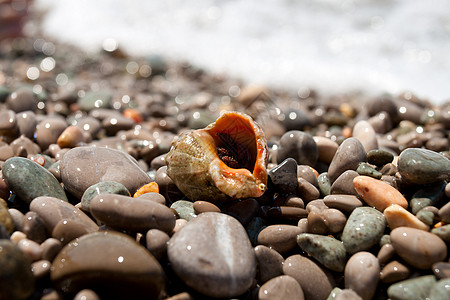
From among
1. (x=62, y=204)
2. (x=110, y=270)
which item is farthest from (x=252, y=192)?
(x=62, y=204)

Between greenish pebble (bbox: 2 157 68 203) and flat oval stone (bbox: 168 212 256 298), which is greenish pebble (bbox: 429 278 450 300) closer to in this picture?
flat oval stone (bbox: 168 212 256 298)

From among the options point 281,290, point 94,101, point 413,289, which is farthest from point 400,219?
point 94,101

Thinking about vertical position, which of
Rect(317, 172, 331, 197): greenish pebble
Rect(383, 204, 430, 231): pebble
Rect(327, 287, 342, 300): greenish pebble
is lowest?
Rect(327, 287, 342, 300): greenish pebble

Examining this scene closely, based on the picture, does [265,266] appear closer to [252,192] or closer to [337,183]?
[252,192]

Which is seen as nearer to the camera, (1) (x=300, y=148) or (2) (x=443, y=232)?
(2) (x=443, y=232)

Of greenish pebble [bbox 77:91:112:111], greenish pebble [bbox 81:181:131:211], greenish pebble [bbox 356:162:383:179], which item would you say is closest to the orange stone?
greenish pebble [bbox 81:181:131:211]

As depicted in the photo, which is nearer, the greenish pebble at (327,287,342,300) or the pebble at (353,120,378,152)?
the greenish pebble at (327,287,342,300)

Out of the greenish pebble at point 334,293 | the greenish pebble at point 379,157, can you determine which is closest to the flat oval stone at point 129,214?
the greenish pebble at point 334,293

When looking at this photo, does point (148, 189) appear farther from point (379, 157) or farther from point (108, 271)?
point (379, 157)
